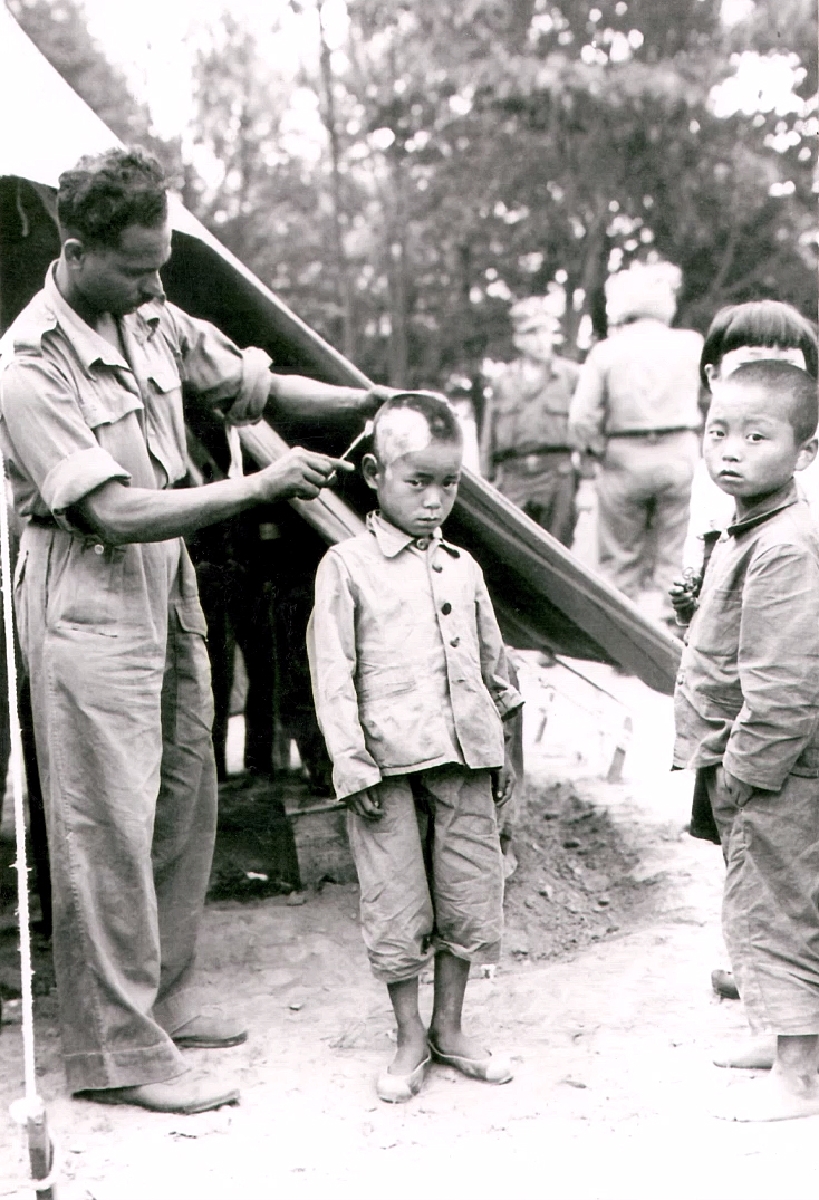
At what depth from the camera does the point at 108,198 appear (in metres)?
2.90

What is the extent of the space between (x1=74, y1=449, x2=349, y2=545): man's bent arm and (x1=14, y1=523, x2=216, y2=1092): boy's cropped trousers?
0.13 m

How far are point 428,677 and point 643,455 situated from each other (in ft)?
15.2

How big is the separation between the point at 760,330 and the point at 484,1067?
2051mm

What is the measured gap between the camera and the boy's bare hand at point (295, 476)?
116 inches

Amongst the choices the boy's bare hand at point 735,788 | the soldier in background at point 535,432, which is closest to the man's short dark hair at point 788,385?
the boy's bare hand at point 735,788

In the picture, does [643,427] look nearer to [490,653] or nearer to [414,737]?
[490,653]

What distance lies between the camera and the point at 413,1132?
2.84m

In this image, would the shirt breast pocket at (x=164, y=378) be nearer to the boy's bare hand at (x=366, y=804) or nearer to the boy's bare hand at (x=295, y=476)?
the boy's bare hand at (x=295, y=476)

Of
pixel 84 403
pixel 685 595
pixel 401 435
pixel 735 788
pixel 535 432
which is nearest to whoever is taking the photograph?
pixel 735 788

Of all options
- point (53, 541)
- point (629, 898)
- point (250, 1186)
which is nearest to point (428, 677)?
point (53, 541)

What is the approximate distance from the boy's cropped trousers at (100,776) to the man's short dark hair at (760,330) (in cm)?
165

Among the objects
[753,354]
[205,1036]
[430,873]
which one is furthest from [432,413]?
[205,1036]

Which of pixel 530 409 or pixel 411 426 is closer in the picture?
pixel 411 426

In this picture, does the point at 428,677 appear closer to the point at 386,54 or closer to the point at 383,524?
the point at 383,524
